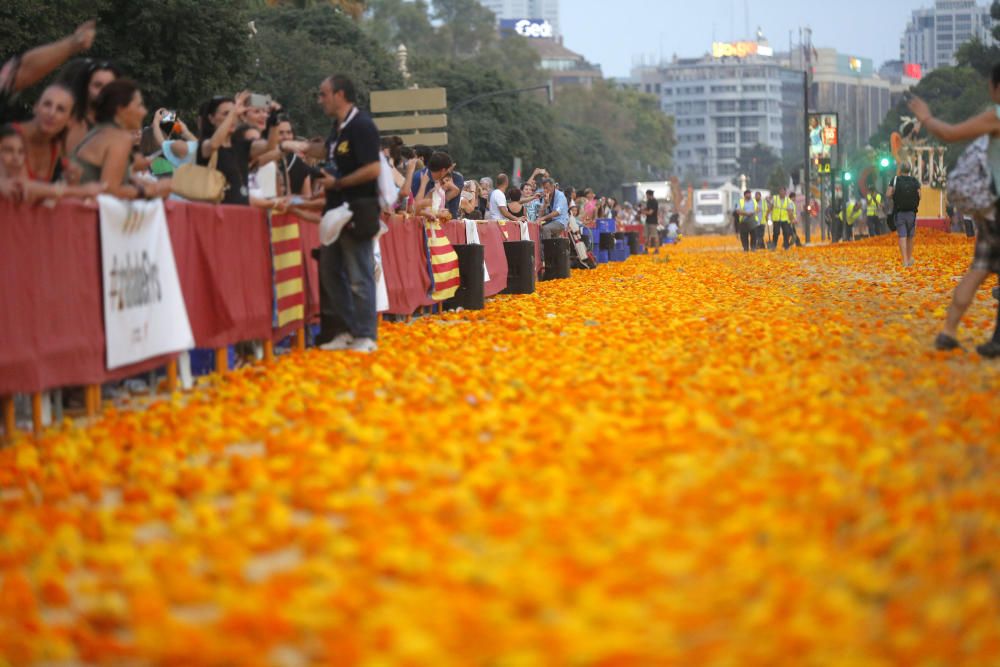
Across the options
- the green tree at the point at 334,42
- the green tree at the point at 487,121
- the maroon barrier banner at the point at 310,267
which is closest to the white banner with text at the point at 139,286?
the maroon barrier banner at the point at 310,267

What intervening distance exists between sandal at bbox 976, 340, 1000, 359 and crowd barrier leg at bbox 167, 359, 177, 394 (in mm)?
5539

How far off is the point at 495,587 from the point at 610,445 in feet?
7.65

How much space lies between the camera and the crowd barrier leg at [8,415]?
7.98 m

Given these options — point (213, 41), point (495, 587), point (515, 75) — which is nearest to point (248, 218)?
point (495, 587)

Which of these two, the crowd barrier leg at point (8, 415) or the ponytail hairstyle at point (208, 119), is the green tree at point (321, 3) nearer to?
the ponytail hairstyle at point (208, 119)

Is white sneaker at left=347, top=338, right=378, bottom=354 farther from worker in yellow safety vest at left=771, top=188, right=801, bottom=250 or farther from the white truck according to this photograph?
the white truck

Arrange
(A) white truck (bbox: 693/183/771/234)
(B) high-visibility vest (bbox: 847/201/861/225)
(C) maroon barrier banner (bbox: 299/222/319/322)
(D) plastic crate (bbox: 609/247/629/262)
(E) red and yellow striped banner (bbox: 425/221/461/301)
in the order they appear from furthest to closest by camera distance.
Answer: (A) white truck (bbox: 693/183/771/234)
(B) high-visibility vest (bbox: 847/201/861/225)
(D) plastic crate (bbox: 609/247/629/262)
(E) red and yellow striped banner (bbox: 425/221/461/301)
(C) maroon barrier banner (bbox: 299/222/319/322)

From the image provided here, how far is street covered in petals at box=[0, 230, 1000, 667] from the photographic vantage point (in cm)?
397

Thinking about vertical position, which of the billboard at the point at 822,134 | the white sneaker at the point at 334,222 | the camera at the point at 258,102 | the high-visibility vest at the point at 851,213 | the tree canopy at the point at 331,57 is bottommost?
the high-visibility vest at the point at 851,213

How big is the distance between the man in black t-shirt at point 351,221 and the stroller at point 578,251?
63.2 feet

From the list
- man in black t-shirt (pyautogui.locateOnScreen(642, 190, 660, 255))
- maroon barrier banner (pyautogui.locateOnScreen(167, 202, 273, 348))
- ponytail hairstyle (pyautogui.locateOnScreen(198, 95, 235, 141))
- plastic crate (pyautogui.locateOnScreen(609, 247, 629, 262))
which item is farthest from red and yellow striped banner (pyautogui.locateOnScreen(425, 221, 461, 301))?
man in black t-shirt (pyautogui.locateOnScreen(642, 190, 660, 255))

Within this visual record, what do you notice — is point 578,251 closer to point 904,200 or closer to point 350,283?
point 904,200

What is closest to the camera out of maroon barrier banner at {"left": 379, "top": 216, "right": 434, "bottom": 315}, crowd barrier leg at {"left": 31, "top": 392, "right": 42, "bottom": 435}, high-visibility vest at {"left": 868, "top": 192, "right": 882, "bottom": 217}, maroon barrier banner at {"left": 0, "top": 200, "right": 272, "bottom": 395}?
maroon barrier banner at {"left": 0, "top": 200, "right": 272, "bottom": 395}

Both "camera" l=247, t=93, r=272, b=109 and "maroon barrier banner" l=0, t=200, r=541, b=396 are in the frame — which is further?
"camera" l=247, t=93, r=272, b=109
